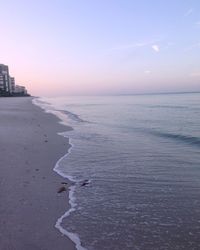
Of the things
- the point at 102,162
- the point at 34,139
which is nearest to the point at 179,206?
the point at 102,162

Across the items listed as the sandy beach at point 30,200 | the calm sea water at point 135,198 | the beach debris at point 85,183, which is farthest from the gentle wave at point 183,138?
the beach debris at point 85,183

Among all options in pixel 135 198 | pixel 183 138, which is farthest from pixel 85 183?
pixel 183 138

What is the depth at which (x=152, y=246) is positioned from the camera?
4.79 m

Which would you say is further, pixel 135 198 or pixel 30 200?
pixel 135 198

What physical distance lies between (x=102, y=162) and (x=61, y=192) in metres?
3.35

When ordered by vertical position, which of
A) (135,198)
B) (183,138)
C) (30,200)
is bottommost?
(183,138)

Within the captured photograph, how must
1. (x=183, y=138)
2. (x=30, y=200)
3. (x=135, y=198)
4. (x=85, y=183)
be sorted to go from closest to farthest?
(x=30, y=200), (x=135, y=198), (x=85, y=183), (x=183, y=138)

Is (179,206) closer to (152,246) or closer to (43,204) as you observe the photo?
(152,246)

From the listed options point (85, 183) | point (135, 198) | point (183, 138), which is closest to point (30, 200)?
point (85, 183)

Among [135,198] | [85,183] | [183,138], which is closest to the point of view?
[135,198]

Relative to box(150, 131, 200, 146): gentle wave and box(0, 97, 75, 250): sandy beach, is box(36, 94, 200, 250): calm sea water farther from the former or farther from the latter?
box(150, 131, 200, 146): gentle wave

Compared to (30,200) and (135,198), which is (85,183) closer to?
(135,198)

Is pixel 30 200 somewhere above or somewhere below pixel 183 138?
above

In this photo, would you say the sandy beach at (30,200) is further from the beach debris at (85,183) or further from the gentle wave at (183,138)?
the gentle wave at (183,138)
